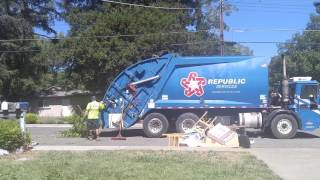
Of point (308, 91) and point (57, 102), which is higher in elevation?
point (57, 102)

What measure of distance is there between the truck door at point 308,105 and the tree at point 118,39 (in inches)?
806

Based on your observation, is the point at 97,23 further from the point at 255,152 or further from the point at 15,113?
the point at 255,152

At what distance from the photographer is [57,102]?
59.8 meters

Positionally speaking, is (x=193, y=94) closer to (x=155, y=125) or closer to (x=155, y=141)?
(x=155, y=125)

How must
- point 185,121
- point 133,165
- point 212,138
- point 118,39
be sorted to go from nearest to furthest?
point 133,165, point 212,138, point 185,121, point 118,39

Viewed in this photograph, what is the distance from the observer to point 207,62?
24.4m

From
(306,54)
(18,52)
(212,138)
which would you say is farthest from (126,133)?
(306,54)

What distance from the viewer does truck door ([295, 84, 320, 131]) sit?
76.6ft

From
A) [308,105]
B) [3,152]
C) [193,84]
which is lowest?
[3,152]

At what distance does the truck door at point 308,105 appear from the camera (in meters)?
23.4

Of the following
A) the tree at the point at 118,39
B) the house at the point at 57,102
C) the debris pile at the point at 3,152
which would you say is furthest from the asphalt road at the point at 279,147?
the house at the point at 57,102

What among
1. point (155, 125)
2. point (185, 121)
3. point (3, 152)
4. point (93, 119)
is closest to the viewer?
point (3, 152)

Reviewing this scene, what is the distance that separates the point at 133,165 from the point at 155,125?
1088 cm

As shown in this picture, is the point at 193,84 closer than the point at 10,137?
No
